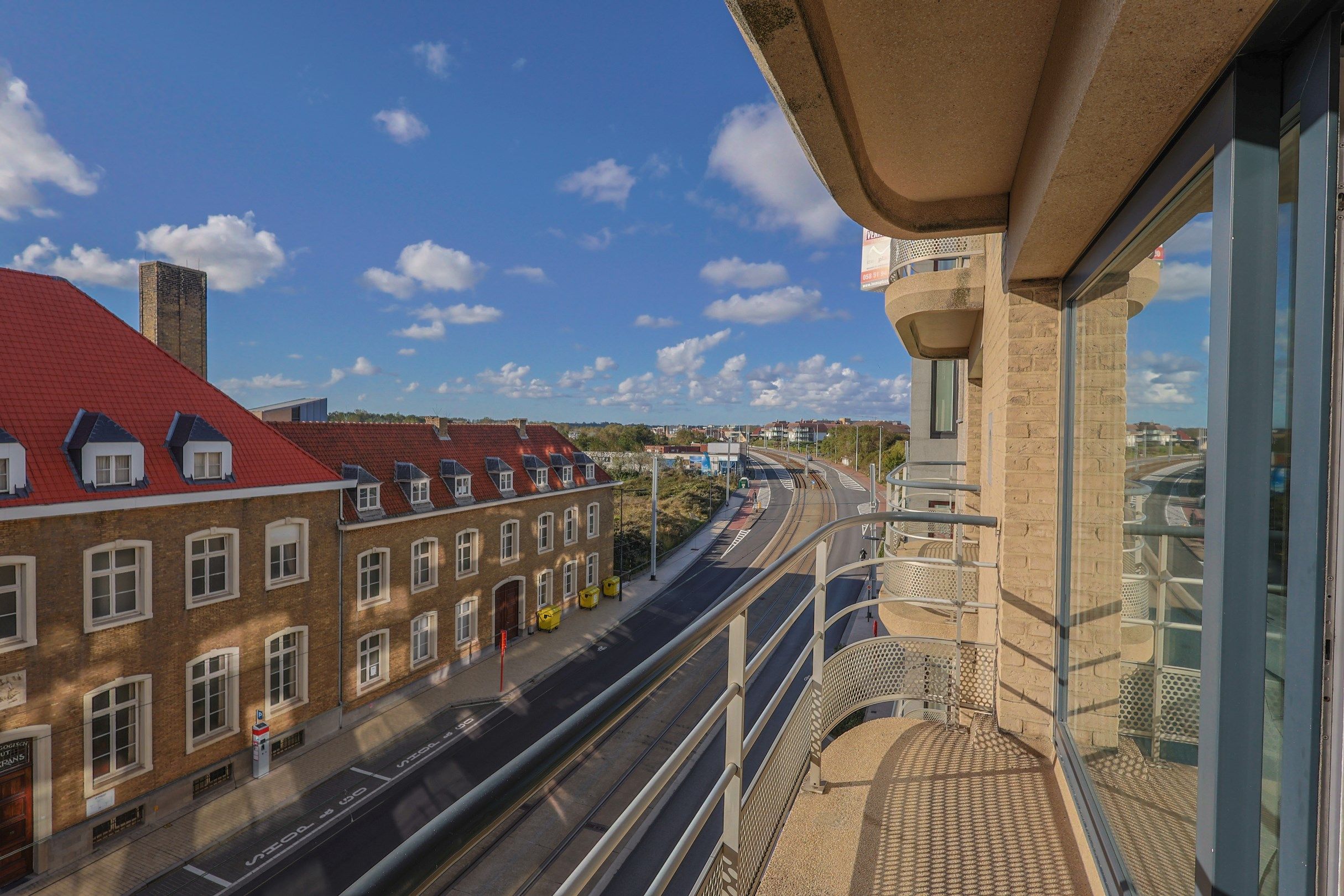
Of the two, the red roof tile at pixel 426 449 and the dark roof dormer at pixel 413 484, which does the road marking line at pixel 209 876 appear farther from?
the dark roof dormer at pixel 413 484

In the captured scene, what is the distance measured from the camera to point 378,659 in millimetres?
14539

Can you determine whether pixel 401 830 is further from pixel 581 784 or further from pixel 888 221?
pixel 888 221

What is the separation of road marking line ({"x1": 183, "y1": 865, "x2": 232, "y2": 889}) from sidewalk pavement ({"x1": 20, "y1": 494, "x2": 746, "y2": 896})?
230 millimetres

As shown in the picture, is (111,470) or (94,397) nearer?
(111,470)

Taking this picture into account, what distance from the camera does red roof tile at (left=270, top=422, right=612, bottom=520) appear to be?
47.6ft

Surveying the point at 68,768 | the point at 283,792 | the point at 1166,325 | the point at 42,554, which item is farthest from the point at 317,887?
the point at 1166,325

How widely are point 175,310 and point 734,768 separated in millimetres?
21702

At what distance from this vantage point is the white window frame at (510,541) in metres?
18.2

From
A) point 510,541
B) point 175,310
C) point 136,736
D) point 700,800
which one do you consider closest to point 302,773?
point 136,736

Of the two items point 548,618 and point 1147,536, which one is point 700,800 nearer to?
point 548,618

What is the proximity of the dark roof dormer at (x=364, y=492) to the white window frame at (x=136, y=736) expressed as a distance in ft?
15.2

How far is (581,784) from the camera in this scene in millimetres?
12078

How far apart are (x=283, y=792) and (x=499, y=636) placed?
282 inches

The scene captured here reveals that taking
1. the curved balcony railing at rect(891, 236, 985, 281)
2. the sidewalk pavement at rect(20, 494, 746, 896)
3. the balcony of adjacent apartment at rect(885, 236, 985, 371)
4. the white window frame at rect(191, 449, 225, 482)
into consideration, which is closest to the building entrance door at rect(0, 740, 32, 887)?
the sidewalk pavement at rect(20, 494, 746, 896)
